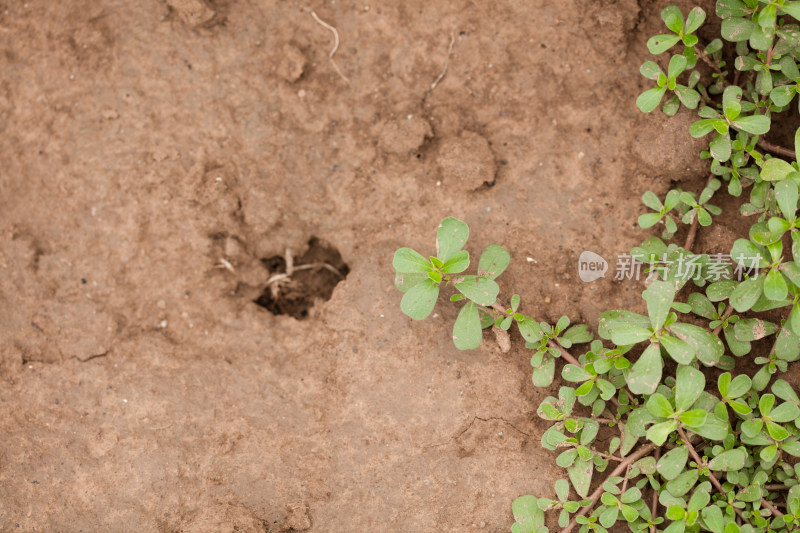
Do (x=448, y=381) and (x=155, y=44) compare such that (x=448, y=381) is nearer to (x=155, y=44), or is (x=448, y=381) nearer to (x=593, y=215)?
(x=593, y=215)

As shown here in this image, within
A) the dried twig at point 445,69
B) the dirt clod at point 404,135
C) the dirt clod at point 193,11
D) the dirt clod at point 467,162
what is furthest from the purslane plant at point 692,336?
the dirt clod at point 193,11

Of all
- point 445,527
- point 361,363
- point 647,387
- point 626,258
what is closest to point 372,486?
point 445,527

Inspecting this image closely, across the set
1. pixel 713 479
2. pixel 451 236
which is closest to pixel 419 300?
pixel 451 236

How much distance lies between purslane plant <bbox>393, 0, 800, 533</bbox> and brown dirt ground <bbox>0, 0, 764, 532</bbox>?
6.3 inches

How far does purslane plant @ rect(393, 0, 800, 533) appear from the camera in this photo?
91.0 inches

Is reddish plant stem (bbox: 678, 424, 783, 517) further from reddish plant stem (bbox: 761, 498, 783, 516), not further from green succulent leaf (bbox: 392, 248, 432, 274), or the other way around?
green succulent leaf (bbox: 392, 248, 432, 274)

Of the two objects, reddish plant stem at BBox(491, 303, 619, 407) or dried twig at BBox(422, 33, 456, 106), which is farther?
dried twig at BBox(422, 33, 456, 106)

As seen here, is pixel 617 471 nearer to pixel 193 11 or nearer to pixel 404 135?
pixel 404 135

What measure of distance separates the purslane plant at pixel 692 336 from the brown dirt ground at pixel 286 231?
0.52 ft

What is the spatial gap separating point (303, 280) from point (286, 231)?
285mm

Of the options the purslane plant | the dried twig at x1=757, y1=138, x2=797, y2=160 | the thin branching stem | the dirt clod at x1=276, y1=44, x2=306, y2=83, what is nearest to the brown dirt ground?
the dirt clod at x1=276, y1=44, x2=306, y2=83

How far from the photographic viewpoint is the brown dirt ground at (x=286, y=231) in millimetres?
2648

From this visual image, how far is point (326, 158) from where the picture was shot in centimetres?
286

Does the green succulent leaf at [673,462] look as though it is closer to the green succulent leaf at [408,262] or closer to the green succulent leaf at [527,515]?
the green succulent leaf at [527,515]
